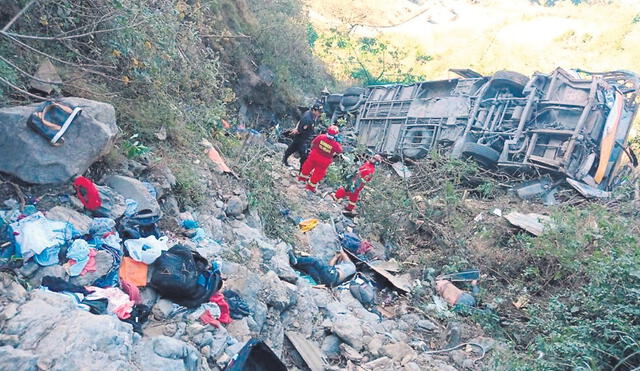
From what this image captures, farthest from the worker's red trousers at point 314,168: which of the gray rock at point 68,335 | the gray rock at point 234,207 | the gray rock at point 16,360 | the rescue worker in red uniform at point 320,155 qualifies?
the gray rock at point 16,360

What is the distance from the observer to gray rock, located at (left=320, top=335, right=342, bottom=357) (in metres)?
3.25

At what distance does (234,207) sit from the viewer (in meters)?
4.37

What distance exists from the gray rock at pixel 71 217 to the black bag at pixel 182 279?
0.48 metres

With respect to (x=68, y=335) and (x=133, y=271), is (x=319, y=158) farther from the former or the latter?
(x=68, y=335)

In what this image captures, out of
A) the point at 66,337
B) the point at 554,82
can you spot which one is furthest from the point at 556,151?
the point at 66,337

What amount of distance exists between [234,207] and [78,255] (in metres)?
2.04

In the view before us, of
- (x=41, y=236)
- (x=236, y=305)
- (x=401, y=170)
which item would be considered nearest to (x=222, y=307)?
(x=236, y=305)

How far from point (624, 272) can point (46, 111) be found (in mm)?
4392

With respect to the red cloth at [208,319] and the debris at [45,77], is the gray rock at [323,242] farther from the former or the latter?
the debris at [45,77]

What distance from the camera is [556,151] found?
Result: 6.88 m

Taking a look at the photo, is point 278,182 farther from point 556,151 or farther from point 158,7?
point 556,151

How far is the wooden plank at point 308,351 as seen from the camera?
2.86 metres

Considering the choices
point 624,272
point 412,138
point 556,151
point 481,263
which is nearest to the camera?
point 624,272

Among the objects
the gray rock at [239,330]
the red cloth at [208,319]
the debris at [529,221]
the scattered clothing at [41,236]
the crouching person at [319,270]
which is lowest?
the crouching person at [319,270]
